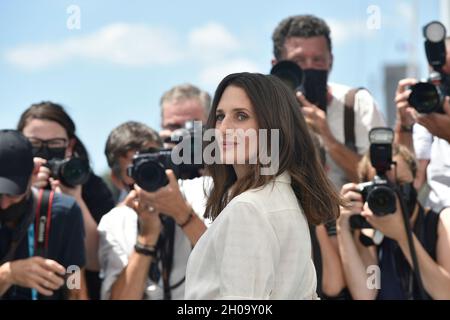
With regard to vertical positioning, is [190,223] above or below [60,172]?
below

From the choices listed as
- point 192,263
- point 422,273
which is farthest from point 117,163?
A: point 192,263

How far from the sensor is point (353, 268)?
4125 millimetres

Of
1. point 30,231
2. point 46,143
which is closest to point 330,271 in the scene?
point 30,231

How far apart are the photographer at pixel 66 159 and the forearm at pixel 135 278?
9.4 inches

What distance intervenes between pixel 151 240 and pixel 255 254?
1.96 m

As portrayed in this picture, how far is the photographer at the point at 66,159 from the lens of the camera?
422 centimetres

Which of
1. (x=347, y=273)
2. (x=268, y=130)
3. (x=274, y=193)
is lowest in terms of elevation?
(x=347, y=273)

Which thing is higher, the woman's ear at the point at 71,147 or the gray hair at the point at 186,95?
the gray hair at the point at 186,95

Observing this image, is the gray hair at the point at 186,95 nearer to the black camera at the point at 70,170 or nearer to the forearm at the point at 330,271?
the black camera at the point at 70,170

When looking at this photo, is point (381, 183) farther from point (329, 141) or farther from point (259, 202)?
point (259, 202)

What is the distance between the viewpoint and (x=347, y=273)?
4145 millimetres

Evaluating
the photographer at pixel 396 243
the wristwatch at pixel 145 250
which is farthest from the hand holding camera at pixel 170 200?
the photographer at pixel 396 243

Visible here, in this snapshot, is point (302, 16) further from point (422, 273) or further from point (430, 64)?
point (422, 273)
